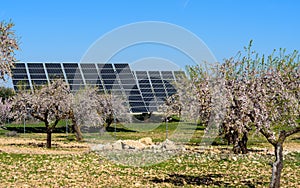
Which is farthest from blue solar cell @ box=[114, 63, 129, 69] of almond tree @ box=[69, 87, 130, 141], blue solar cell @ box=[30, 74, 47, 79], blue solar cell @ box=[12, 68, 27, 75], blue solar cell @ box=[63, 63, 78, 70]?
blue solar cell @ box=[12, 68, 27, 75]

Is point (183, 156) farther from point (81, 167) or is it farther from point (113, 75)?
point (113, 75)

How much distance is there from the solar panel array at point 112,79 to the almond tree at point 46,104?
19.0 m

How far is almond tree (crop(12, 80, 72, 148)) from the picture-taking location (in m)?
26.0

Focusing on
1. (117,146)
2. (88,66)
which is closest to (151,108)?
(88,66)

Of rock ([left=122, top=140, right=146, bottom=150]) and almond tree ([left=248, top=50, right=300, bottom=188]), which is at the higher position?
rock ([left=122, top=140, right=146, bottom=150])

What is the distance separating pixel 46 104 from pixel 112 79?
24963mm

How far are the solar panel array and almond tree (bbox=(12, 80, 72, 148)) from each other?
19037mm

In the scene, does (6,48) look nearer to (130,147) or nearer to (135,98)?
(130,147)

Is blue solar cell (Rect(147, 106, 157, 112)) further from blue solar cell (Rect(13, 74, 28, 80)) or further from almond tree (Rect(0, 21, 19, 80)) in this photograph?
almond tree (Rect(0, 21, 19, 80))

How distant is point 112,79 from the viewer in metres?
50.7

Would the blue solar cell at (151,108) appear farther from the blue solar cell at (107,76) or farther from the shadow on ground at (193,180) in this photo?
the shadow on ground at (193,180)

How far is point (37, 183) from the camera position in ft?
44.7

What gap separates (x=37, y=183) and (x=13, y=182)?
2.51 ft

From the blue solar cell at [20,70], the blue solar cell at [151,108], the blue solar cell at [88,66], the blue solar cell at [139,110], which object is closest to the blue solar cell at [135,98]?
the blue solar cell at [139,110]
